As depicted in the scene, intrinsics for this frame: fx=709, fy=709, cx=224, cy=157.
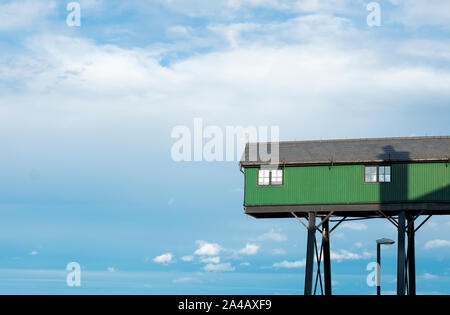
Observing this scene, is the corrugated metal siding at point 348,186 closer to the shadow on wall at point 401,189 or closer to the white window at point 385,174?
the shadow on wall at point 401,189

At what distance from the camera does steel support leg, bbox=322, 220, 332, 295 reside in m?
42.6

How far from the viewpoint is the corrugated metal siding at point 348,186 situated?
3869 cm

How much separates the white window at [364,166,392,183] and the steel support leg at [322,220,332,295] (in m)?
4.37

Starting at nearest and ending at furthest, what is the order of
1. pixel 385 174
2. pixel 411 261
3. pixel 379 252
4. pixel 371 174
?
pixel 379 252, pixel 385 174, pixel 371 174, pixel 411 261

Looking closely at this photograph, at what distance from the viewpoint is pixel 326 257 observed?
141 feet

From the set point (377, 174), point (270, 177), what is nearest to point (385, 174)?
point (377, 174)

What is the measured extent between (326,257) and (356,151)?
6.96 m

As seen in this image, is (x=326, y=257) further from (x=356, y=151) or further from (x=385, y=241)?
(x=385, y=241)

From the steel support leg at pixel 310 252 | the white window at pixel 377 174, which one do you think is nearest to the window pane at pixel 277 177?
the steel support leg at pixel 310 252

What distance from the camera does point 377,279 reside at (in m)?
36.9

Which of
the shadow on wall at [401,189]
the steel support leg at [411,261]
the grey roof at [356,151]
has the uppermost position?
the grey roof at [356,151]

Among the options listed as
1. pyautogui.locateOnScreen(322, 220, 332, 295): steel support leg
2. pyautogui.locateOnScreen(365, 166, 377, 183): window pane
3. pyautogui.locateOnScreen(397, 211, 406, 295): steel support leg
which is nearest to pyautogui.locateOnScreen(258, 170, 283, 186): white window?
pyautogui.locateOnScreen(322, 220, 332, 295): steel support leg
